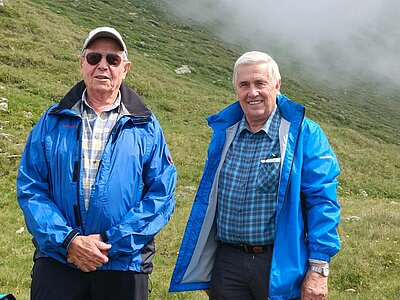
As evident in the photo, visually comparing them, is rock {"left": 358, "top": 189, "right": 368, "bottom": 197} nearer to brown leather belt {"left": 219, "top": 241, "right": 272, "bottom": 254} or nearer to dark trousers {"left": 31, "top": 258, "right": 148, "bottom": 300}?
brown leather belt {"left": 219, "top": 241, "right": 272, "bottom": 254}

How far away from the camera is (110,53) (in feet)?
15.0

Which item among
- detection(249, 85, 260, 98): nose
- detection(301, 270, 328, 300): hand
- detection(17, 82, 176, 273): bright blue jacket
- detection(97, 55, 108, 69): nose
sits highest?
detection(97, 55, 108, 69): nose

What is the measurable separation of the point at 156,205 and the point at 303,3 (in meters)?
122

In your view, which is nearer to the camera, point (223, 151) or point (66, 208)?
point (66, 208)

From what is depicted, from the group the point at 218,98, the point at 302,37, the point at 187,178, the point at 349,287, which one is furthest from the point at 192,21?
the point at 349,287

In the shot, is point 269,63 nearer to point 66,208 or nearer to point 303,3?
point 66,208

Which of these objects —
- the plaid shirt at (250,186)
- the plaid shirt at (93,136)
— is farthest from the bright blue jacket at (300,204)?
the plaid shirt at (93,136)

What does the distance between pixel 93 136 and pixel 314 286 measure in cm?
241

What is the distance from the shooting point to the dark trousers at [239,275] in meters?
4.48

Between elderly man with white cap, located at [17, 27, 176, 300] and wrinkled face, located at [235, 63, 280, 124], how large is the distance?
945 millimetres

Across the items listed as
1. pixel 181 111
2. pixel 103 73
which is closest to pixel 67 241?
pixel 103 73

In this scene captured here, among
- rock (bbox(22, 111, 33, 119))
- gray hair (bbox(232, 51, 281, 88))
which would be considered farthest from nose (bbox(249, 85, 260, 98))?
rock (bbox(22, 111, 33, 119))

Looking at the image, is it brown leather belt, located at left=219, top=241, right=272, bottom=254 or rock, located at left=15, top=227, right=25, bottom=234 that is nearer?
brown leather belt, located at left=219, top=241, right=272, bottom=254

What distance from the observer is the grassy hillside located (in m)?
8.61
